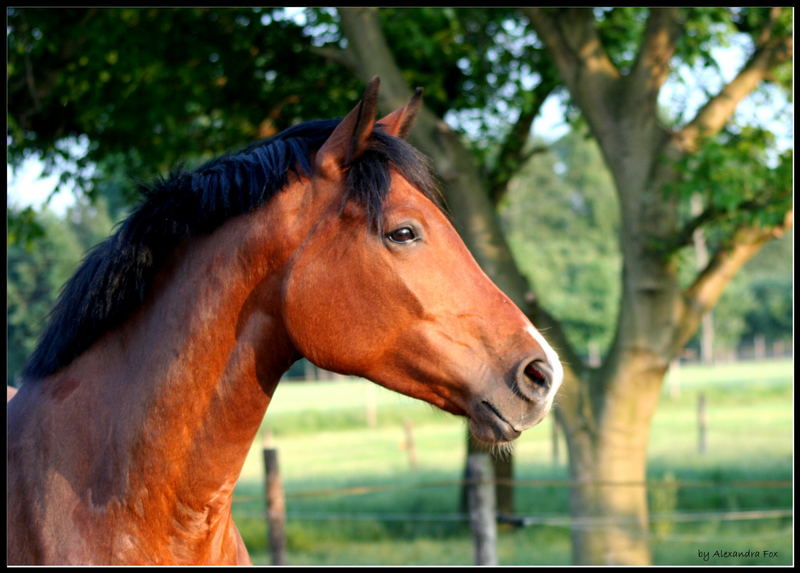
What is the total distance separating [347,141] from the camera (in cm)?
220

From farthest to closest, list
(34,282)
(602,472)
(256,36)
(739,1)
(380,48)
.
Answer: (34,282) → (256,36) → (602,472) → (380,48) → (739,1)

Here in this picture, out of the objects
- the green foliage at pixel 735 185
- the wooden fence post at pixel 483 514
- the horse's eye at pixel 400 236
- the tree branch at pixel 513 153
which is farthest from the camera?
the tree branch at pixel 513 153

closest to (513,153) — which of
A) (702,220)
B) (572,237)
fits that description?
(702,220)

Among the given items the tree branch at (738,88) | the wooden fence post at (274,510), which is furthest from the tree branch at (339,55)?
the wooden fence post at (274,510)

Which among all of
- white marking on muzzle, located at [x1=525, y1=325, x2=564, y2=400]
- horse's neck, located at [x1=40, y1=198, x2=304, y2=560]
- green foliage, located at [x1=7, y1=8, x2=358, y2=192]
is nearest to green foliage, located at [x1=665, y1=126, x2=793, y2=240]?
green foliage, located at [x1=7, y1=8, x2=358, y2=192]

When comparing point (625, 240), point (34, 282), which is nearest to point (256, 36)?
point (625, 240)

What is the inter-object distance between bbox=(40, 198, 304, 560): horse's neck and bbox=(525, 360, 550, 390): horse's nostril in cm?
63

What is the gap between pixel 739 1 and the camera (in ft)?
18.6

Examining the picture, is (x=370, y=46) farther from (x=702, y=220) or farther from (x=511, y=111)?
(x=511, y=111)

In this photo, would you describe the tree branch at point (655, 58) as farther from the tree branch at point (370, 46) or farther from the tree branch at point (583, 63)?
the tree branch at point (370, 46)

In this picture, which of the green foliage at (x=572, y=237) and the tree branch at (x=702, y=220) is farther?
the green foliage at (x=572, y=237)

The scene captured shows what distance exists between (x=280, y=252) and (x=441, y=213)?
435 mm

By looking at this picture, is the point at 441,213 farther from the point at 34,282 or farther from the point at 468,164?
the point at 34,282

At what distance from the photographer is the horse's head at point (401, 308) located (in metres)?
2.09
